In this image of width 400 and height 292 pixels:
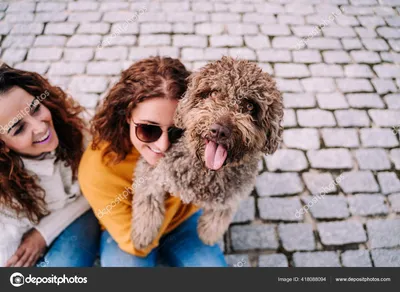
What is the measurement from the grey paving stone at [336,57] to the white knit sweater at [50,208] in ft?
13.8

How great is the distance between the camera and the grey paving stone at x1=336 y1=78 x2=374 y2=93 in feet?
16.1

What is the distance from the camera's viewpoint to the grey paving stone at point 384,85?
493 centimetres

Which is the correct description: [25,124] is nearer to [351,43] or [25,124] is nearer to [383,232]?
[383,232]

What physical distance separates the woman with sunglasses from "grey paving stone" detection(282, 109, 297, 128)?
1.83 m

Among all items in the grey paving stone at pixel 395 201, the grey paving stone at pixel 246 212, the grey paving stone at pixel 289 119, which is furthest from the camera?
the grey paving stone at pixel 289 119

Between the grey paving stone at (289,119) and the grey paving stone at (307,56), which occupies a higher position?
the grey paving stone at (307,56)

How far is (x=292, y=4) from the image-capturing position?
6.10 metres

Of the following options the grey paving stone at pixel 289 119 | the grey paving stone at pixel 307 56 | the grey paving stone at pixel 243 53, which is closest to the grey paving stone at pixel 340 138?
the grey paving stone at pixel 289 119

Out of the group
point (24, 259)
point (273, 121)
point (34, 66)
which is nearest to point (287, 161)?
point (273, 121)

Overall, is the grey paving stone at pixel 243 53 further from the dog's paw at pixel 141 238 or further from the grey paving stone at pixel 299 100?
the dog's paw at pixel 141 238

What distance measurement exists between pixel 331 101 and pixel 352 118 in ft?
1.24
